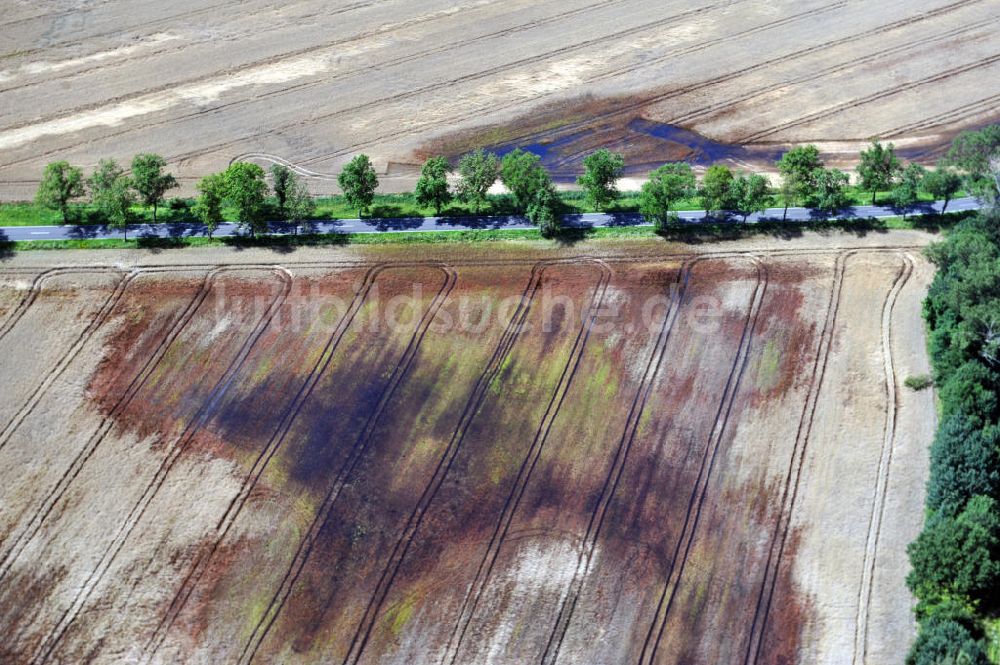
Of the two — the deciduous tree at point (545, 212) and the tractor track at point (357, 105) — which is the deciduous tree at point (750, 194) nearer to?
the deciduous tree at point (545, 212)

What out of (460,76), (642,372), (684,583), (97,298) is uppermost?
(460,76)

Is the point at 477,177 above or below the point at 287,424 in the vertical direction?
above

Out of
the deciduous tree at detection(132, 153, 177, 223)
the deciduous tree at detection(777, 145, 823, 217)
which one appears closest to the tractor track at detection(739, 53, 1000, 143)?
the deciduous tree at detection(777, 145, 823, 217)

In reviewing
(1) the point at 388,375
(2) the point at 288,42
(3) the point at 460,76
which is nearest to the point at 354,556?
(1) the point at 388,375

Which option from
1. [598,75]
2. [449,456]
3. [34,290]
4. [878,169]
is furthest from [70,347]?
[878,169]

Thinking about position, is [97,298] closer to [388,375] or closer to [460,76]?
[388,375]

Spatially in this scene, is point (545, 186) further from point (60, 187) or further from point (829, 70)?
point (60, 187)
